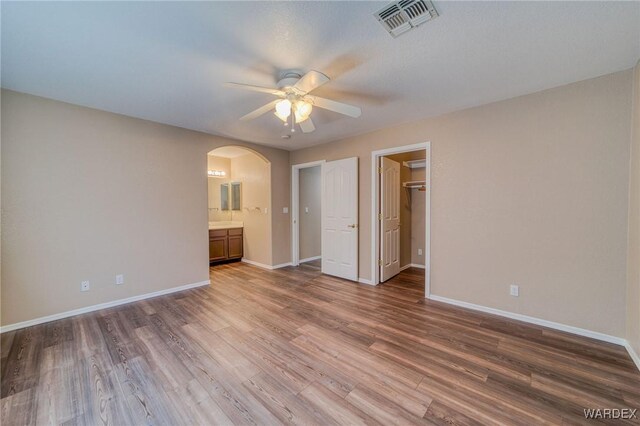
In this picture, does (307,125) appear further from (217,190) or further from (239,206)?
(217,190)

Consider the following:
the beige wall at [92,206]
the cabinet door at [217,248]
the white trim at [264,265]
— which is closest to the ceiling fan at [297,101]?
the beige wall at [92,206]

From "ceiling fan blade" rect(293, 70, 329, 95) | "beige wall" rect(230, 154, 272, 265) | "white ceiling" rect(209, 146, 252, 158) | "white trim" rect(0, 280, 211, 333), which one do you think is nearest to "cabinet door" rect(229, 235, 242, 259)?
"beige wall" rect(230, 154, 272, 265)

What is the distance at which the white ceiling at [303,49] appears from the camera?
5.14 ft

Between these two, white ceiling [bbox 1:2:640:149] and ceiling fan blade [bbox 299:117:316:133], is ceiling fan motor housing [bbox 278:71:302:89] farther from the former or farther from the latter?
ceiling fan blade [bbox 299:117:316:133]

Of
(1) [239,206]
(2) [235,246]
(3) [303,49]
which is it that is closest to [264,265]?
(2) [235,246]

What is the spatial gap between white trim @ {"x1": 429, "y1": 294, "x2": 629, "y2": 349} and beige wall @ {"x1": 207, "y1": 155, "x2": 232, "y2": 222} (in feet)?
16.7

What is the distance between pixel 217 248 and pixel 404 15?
507 cm

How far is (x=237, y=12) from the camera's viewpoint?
1.56 meters

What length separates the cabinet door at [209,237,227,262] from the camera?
17.1ft

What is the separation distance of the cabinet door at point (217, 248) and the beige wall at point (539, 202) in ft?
13.8

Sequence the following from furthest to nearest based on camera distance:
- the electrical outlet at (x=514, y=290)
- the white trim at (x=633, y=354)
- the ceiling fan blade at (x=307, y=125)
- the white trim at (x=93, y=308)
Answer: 1. the electrical outlet at (x=514, y=290)
2. the white trim at (x=93, y=308)
3. the ceiling fan blade at (x=307, y=125)
4. the white trim at (x=633, y=354)

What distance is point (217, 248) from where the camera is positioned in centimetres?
533
